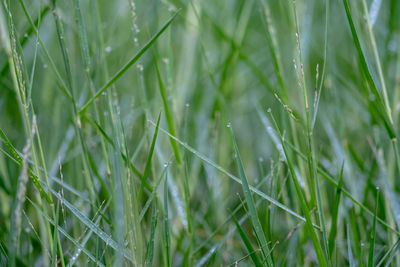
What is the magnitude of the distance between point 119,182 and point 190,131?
0.64m

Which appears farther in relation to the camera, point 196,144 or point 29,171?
point 196,144

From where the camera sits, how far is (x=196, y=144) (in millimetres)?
1015

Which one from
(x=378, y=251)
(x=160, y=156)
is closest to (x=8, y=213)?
(x=160, y=156)

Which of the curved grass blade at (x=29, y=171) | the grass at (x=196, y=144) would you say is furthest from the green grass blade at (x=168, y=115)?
the curved grass blade at (x=29, y=171)

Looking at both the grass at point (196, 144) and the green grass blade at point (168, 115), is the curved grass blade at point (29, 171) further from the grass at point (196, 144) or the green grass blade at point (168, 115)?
the green grass blade at point (168, 115)

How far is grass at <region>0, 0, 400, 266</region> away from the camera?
0.58 m

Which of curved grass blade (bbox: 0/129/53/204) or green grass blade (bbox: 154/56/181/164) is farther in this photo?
green grass blade (bbox: 154/56/181/164)

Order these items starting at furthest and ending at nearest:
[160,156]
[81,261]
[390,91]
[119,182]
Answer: [390,91], [160,156], [81,261], [119,182]

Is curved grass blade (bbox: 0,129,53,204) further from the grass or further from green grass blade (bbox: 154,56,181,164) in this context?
green grass blade (bbox: 154,56,181,164)

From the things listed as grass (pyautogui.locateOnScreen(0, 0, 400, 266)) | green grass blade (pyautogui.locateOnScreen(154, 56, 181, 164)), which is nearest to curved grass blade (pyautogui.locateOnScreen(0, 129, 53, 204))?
grass (pyautogui.locateOnScreen(0, 0, 400, 266))

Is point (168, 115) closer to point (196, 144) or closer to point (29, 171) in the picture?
point (29, 171)

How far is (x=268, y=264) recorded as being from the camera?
0.59 metres

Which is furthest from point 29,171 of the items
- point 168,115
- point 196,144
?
point 196,144

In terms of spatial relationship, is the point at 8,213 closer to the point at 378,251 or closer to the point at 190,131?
the point at 190,131
